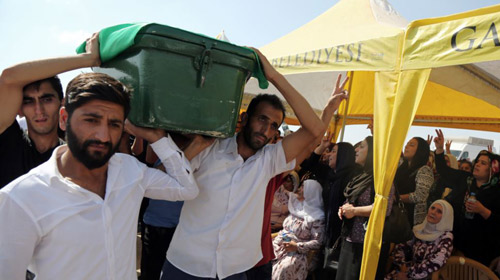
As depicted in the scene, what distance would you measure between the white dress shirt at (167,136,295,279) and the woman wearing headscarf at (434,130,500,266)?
287 cm

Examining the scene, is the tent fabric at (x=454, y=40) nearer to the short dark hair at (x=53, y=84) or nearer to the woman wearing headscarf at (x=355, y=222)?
the woman wearing headscarf at (x=355, y=222)

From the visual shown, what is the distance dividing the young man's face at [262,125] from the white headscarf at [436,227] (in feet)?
7.31

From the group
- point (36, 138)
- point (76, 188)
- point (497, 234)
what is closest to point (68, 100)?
point (76, 188)

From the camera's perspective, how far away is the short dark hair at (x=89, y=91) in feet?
3.91

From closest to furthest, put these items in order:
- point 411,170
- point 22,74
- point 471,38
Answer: point 22,74
point 471,38
point 411,170

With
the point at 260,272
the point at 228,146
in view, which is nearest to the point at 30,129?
the point at 228,146

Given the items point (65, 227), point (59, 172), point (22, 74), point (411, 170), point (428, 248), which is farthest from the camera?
point (411, 170)

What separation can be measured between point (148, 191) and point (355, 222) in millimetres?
2143

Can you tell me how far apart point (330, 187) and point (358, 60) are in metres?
1.50

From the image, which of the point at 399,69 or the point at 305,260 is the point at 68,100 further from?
the point at 305,260

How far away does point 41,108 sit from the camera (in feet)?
5.17

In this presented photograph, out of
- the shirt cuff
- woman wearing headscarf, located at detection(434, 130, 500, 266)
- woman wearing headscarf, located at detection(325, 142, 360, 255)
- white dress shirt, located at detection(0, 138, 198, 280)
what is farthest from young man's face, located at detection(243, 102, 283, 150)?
woman wearing headscarf, located at detection(434, 130, 500, 266)

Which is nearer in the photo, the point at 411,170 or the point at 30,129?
the point at 30,129

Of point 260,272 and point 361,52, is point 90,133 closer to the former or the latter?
point 260,272
